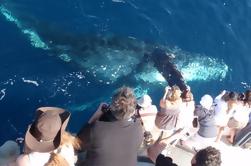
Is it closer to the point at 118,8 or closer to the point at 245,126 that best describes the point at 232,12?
the point at 118,8

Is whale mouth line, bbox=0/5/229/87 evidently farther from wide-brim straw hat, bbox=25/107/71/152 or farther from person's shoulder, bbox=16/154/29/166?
person's shoulder, bbox=16/154/29/166

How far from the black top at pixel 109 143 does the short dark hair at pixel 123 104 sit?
15 centimetres

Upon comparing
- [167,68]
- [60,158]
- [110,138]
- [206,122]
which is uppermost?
[110,138]

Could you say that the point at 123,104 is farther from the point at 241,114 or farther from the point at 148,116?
the point at 241,114

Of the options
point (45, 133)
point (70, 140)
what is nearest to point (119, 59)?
point (70, 140)

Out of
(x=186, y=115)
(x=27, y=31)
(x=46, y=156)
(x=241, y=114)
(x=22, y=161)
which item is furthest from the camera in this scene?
(x=27, y=31)

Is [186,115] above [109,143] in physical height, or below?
below

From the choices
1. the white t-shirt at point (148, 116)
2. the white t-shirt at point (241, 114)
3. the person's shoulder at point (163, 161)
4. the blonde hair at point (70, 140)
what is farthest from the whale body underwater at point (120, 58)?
the blonde hair at point (70, 140)

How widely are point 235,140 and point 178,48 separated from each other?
6.97 m

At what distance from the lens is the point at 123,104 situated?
7988mm

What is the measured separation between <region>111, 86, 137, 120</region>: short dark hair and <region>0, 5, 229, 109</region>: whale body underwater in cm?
677

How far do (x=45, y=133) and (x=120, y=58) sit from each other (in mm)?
8903

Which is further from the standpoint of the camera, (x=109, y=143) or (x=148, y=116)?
(x=148, y=116)

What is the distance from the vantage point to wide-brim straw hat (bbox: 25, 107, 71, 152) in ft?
24.7
